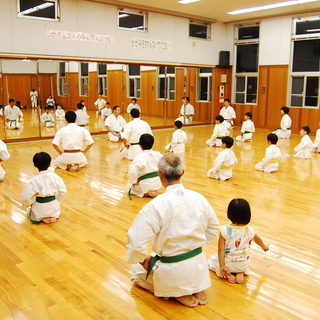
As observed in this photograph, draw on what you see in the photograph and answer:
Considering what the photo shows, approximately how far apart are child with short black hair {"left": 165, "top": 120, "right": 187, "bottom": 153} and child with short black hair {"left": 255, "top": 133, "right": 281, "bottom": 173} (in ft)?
7.18

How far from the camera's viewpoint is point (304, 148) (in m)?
8.09

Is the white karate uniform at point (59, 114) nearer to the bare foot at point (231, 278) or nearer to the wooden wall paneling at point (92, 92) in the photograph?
the wooden wall paneling at point (92, 92)

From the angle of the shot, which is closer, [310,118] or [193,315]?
[193,315]

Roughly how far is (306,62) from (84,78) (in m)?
7.15

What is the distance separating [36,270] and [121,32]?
9148 mm

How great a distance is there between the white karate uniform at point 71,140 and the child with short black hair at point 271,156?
3.25 meters

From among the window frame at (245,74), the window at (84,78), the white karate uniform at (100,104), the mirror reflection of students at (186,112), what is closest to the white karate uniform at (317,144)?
the window frame at (245,74)

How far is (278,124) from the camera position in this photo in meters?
12.7

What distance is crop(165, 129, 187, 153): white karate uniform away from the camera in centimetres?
843

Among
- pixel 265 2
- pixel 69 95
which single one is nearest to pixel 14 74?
pixel 69 95

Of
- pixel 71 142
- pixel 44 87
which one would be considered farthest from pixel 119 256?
pixel 44 87

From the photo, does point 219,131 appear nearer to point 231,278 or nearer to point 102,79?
point 102,79

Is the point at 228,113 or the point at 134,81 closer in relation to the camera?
the point at 228,113

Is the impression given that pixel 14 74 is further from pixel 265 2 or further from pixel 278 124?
pixel 278 124
